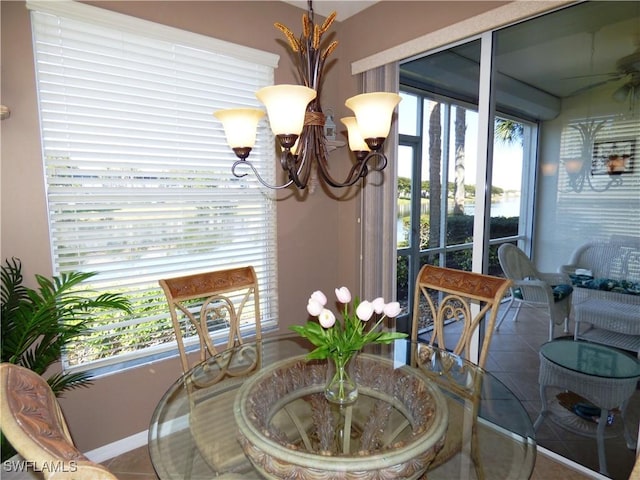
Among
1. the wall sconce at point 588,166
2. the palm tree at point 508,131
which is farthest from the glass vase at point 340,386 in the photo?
the palm tree at point 508,131

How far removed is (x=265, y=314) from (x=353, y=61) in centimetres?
208

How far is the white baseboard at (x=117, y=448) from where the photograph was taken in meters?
2.13

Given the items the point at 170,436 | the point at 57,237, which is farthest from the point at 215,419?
the point at 57,237

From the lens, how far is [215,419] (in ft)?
4.50

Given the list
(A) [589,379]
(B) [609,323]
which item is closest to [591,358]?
(A) [589,379]

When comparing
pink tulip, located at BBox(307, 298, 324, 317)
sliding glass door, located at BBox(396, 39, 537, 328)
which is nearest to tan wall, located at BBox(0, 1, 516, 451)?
sliding glass door, located at BBox(396, 39, 537, 328)

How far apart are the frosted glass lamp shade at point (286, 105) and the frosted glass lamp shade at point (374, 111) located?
0.20 m

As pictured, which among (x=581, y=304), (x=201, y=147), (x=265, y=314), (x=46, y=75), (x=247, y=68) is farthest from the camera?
(x=265, y=314)

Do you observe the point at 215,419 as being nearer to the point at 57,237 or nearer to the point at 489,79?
the point at 57,237

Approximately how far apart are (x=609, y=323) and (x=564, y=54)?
57.1 inches

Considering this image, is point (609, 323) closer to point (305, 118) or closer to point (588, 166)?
point (588, 166)

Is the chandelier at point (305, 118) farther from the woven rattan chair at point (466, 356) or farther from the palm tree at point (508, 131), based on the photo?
the palm tree at point (508, 131)

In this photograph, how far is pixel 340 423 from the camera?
126 centimetres

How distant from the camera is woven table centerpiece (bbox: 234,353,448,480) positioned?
39.1 inches
